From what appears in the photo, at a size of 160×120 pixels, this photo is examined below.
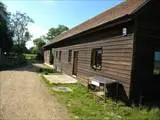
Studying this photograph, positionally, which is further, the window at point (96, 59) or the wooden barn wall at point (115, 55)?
the window at point (96, 59)

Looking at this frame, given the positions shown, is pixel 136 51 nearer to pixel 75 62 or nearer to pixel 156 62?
pixel 156 62

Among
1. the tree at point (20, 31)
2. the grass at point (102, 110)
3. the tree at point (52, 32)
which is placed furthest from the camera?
the tree at point (52, 32)

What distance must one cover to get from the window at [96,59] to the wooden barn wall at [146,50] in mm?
3169

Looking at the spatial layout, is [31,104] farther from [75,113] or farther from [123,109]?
[123,109]

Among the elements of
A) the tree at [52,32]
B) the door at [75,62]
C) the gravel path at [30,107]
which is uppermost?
the tree at [52,32]

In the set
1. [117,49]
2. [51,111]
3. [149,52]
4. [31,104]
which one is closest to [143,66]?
[149,52]

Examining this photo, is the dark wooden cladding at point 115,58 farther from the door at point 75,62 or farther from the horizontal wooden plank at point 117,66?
the door at point 75,62

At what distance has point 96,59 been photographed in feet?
43.3

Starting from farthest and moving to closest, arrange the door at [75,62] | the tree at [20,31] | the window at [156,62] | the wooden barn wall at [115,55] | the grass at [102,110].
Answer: the tree at [20,31]
the door at [75,62]
the window at [156,62]
the wooden barn wall at [115,55]
the grass at [102,110]

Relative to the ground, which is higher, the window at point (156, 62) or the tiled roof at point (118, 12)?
the tiled roof at point (118, 12)

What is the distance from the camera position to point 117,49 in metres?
10.2

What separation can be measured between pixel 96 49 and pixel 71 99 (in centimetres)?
403

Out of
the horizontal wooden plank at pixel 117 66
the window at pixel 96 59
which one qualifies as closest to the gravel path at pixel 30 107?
the horizontal wooden plank at pixel 117 66

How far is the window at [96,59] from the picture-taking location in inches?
493
